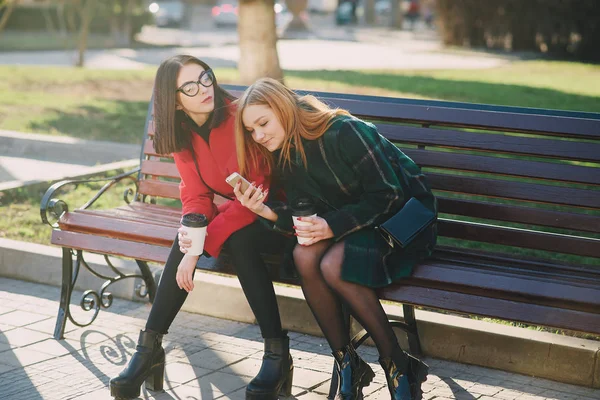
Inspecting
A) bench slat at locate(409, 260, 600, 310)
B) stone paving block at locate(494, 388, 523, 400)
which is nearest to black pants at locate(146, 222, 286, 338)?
bench slat at locate(409, 260, 600, 310)

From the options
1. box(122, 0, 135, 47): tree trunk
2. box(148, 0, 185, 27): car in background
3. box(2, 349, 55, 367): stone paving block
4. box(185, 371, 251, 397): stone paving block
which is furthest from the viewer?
box(148, 0, 185, 27): car in background

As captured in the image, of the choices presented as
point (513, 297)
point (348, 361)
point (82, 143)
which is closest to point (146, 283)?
Answer: point (348, 361)

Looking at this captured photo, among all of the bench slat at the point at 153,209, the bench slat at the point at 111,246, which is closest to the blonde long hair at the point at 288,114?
the bench slat at the point at 111,246

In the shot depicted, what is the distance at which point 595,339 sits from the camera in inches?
166

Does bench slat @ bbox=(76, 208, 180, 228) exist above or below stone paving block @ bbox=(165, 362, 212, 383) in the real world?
above

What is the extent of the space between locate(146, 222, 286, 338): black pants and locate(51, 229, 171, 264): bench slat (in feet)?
1.11

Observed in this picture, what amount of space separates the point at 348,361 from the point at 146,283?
1648 mm

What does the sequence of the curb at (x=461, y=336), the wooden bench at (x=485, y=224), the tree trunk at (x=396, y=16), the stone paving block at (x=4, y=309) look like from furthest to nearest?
the tree trunk at (x=396, y=16) < the stone paving block at (x=4, y=309) < the curb at (x=461, y=336) < the wooden bench at (x=485, y=224)

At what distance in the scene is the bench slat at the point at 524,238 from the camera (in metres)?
3.83

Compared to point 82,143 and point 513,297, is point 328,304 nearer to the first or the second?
point 513,297

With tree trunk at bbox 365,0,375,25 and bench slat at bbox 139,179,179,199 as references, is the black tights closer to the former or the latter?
bench slat at bbox 139,179,179,199

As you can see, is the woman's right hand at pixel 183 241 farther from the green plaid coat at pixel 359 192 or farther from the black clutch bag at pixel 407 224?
the black clutch bag at pixel 407 224

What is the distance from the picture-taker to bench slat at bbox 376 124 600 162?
3.94m

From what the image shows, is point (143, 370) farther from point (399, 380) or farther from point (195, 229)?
point (399, 380)
